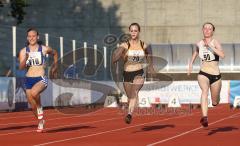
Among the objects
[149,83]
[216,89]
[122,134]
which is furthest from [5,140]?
[149,83]

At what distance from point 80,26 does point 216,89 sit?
50.6m

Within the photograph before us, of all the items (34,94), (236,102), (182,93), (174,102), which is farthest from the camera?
(182,93)

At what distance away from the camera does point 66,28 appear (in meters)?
64.5

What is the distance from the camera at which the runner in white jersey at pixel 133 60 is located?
15039 millimetres

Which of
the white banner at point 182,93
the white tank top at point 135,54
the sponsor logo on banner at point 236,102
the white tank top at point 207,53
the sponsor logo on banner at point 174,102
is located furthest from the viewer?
the white banner at point 182,93

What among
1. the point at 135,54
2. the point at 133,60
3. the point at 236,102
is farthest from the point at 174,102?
the point at 135,54

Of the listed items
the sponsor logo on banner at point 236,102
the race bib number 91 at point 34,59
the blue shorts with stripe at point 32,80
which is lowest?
the sponsor logo on banner at point 236,102

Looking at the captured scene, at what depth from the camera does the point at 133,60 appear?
1520 cm

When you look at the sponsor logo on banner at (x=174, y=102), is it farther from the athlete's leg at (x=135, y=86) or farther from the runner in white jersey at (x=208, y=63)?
the runner in white jersey at (x=208, y=63)

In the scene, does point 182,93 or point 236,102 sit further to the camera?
point 182,93

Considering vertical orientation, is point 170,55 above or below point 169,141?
above

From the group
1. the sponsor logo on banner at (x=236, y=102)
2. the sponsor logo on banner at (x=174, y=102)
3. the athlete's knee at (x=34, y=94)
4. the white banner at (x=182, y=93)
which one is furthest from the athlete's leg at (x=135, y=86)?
the white banner at (x=182, y=93)

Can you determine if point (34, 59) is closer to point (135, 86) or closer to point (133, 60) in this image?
point (133, 60)

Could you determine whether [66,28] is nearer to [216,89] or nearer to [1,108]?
[1,108]
